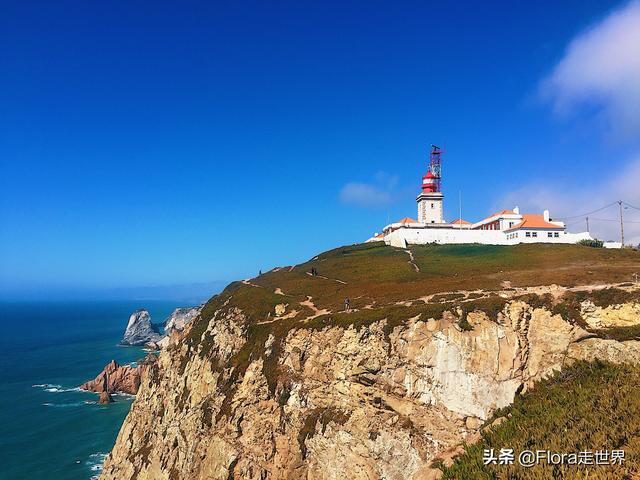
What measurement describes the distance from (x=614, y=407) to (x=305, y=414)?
22498mm

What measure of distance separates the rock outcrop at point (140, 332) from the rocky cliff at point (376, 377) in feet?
342

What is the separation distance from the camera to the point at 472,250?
66.7 meters

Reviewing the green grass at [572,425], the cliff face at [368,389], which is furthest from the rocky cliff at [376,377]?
the green grass at [572,425]

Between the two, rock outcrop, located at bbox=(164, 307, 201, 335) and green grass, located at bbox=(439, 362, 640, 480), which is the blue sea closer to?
rock outcrop, located at bbox=(164, 307, 201, 335)

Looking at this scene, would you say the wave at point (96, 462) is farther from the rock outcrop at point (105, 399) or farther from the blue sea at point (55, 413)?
the rock outcrop at point (105, 399)

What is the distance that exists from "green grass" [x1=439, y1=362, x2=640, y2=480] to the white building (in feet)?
159

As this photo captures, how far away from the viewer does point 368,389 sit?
32.8 metres

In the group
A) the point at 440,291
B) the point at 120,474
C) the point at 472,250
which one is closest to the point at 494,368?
the point at 440,291

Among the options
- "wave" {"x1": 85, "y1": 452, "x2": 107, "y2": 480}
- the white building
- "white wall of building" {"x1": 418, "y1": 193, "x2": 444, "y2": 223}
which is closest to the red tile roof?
the white building

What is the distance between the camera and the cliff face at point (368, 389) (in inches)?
1133

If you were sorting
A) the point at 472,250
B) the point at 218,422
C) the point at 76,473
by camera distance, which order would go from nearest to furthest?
1. the point at 218,422
2. the point at 76,473
3. the point at 472,250

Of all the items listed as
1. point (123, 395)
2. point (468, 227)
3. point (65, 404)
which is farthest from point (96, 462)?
point (468, 227)

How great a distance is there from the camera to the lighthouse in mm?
82812

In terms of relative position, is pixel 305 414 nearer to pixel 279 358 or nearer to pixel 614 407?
pixel 279 358
